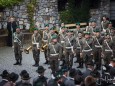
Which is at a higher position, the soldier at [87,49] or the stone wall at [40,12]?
the stone wall at [40,12]

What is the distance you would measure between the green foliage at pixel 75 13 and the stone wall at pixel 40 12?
2.01 feet

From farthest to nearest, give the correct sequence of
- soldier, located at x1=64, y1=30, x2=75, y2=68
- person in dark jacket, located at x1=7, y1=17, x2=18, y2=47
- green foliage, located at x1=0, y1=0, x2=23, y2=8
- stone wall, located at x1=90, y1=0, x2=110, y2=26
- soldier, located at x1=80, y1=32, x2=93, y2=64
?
stone wall, located at x1=90, y1=0, x2=110, y2=26 → green foliage, located at x1=0, y1=0, x2=23, y2=8 → person in dark jacket, located at x1=7, y1=17, x2=18, y2=47 → soldier, located at x1=64, y1=30, x2=75, y2=68 → soldier, located at x1=80, y1=32, x2=93, y2=64

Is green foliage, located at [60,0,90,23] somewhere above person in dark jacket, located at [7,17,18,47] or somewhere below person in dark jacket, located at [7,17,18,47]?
above

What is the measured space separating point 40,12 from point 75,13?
7.65ft

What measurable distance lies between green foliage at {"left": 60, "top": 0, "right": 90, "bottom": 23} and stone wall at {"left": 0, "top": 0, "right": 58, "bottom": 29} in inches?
24.2

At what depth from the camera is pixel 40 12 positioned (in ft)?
85.6

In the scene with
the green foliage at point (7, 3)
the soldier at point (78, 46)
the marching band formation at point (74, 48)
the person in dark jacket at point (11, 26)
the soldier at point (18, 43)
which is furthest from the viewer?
the green foliage at point (7, 3)

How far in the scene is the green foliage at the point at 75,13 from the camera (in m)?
26.3

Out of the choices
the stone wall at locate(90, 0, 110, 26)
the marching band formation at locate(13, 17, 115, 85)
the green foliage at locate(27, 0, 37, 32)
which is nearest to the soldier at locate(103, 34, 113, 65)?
the marching band formation at locate(13, 17, 115, 85)

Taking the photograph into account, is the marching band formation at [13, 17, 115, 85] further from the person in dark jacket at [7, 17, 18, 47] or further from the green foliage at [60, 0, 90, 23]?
the green foliage at [60, 0, 90, 23]

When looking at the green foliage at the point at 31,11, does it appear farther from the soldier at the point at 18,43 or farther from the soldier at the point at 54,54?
the soldier at the point at 54,54

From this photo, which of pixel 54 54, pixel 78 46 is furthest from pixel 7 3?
pixel 54 54

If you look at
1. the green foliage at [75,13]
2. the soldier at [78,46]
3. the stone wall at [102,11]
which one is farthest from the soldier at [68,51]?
the stone wall at [102,11]

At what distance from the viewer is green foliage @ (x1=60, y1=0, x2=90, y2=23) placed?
26328 millimetres
